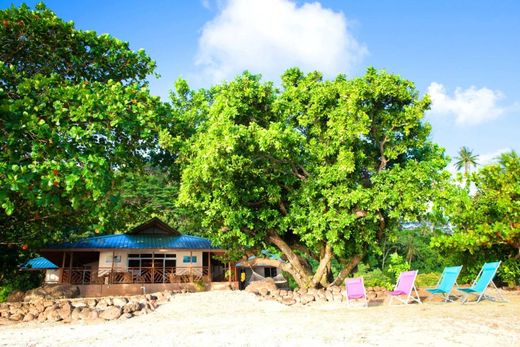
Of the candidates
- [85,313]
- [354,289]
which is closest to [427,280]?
[354,289]

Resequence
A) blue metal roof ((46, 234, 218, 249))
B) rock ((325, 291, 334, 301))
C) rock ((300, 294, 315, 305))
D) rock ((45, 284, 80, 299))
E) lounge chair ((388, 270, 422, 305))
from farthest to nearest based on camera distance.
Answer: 1. blue metal roof ((46, 234, 218, 249))
2. rock ((45, 284, 80, 299))
3. rock ((300, 294, 315, 305))
4. rock ((325, 291, 334, 301))
5. lounge chair ((388, 270, 422, 305))

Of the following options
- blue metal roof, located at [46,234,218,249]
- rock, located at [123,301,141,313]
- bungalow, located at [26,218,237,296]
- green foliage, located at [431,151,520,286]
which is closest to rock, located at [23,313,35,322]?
rock, located at [123,301,141,313]

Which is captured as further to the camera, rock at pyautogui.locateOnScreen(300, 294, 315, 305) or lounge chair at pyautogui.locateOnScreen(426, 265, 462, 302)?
rock at pyautogui.locateOnScreen(300, 294, 315, 305)

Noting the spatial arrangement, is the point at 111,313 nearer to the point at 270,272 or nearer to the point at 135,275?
the point at 135,275

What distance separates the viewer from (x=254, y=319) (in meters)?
9.63

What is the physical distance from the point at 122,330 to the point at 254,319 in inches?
122

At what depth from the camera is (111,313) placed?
10.8 m

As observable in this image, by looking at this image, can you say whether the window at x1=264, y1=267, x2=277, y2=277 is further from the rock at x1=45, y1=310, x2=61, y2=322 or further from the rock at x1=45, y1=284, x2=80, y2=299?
the rock at x1=45, y1=310, x2=61, y2=322

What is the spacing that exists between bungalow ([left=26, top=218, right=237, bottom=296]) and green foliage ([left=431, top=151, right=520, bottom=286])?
11966 millimetres

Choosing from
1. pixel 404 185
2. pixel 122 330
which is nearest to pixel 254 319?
pixel 122 330

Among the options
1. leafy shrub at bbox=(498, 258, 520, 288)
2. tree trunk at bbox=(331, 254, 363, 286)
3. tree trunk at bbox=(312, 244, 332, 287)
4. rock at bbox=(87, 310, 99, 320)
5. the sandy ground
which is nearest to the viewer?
the sandy ground

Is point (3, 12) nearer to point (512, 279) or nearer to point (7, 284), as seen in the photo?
point (7, 284)

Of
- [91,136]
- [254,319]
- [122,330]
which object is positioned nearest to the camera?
[122,330]

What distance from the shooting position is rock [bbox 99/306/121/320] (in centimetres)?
1072
